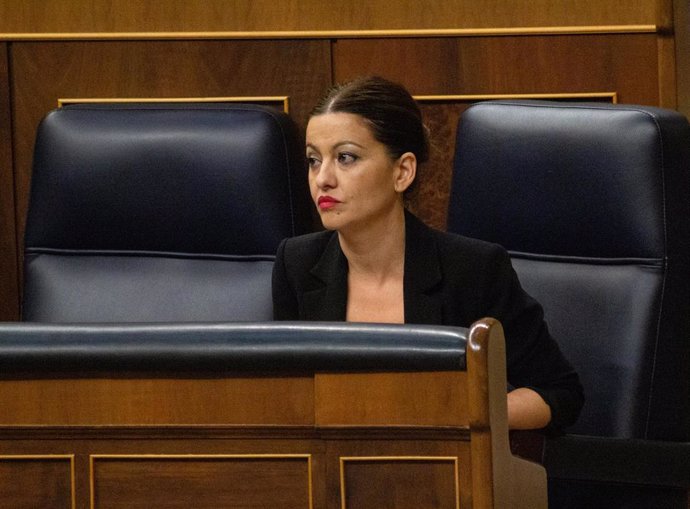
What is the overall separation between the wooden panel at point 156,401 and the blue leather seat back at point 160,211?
83 centimetres

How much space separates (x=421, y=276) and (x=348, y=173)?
0.15 m

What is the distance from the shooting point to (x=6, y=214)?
1988mm

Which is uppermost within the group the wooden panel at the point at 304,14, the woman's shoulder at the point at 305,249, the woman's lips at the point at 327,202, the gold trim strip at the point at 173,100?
the wooden panel at the point at 304,14

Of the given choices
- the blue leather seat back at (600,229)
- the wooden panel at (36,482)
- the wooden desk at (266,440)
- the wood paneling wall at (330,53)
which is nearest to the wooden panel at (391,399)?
the wooden desk at (266,440)

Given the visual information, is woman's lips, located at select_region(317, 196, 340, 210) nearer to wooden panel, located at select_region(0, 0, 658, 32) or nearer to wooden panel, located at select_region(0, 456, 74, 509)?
wooden panel, located at select_region(0, 0, 658, 32)

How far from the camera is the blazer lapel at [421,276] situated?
148 cm

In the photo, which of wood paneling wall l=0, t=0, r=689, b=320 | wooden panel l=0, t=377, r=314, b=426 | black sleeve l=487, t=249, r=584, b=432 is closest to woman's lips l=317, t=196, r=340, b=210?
black sleeve l=487, t=249, r=584, b=432

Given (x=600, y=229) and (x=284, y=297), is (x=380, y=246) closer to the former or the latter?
(x=284, y=297)

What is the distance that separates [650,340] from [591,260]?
5.2 inches

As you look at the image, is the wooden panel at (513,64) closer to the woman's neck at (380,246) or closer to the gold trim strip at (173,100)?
the gold trim strip at (173,100)

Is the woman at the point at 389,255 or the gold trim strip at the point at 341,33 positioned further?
the gold trim strip at the point at 341,33

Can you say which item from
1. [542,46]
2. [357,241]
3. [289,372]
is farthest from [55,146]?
[289,372]

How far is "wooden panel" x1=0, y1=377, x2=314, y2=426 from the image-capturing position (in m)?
0.88

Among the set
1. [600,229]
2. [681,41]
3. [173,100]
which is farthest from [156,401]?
[681,41]
